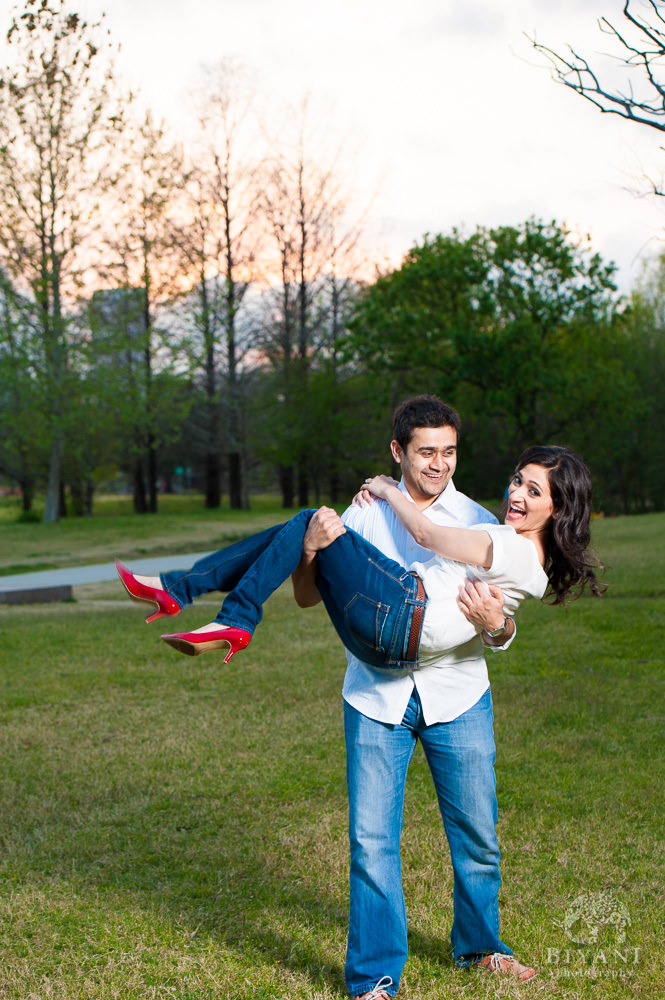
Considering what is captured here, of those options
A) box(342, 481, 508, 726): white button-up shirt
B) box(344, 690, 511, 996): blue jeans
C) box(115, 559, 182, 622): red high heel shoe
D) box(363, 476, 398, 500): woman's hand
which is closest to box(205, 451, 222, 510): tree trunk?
box(115, 559, 182, 622): red high heel shoe

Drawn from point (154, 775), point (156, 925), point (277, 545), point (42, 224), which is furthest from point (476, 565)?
point (42, 224)

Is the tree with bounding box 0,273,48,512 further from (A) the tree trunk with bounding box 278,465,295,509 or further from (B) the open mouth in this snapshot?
(B) the open mouth

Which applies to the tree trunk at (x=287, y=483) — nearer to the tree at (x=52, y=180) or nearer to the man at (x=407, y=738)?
the tree at (x=52, y=180)

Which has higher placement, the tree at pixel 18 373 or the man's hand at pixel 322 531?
the tree at pixel 18 373

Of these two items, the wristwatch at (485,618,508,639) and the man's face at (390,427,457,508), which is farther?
the man's face at (390,427,457,508)

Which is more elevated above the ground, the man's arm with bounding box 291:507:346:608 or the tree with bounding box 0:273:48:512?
the tree with bounding box 0:273:48:512

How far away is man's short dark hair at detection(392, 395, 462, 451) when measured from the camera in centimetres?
314

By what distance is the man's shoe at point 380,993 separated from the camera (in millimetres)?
3035

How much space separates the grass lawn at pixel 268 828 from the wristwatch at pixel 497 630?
52.9 inches

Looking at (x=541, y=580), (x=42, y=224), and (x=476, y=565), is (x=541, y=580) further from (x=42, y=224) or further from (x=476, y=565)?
(x=42, y=224)

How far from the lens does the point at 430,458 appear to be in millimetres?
3150

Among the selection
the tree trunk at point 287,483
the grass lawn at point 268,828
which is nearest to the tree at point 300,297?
the tree trunk at point 287,483

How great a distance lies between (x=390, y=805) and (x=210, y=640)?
820 mm

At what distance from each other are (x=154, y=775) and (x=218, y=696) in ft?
6.47
